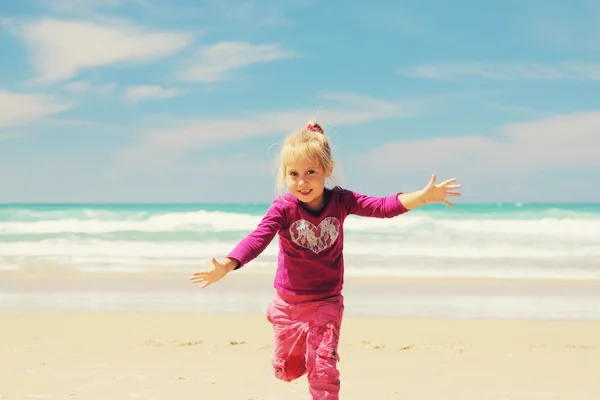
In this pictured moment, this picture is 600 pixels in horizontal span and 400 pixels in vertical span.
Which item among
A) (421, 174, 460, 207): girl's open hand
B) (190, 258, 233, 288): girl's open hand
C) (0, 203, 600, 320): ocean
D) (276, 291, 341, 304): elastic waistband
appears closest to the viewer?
(190, 258, 233, 288): girl's open hand

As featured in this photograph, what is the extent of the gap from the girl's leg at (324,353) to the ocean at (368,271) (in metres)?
4.59

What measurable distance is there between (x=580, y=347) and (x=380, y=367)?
2.23 metres

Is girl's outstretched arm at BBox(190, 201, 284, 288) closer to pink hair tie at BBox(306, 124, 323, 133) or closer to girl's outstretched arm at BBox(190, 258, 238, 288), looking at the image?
girl's outstretched arm at BBox(190, 258, 238, 288)

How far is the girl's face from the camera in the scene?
13.4 feet

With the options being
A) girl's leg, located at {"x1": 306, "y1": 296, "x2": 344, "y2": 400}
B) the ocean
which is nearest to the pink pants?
girl's leg, located at {"x1": 306, "y1": 296, "x2": 344, "y2": 400}

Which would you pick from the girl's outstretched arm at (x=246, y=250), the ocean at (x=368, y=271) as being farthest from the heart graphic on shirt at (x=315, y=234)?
the ocean at (x=368, y=271)

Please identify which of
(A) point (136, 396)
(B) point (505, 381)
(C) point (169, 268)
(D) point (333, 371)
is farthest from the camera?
(C) point (169, 268)

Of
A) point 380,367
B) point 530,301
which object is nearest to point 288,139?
point 380,367

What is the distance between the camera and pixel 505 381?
562cm

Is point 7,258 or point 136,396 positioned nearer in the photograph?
point 136,396

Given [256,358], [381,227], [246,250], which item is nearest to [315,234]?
[246,250]

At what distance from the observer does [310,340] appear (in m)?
4.21

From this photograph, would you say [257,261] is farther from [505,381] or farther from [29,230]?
[29,230]

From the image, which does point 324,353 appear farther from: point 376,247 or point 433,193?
point 376,247
